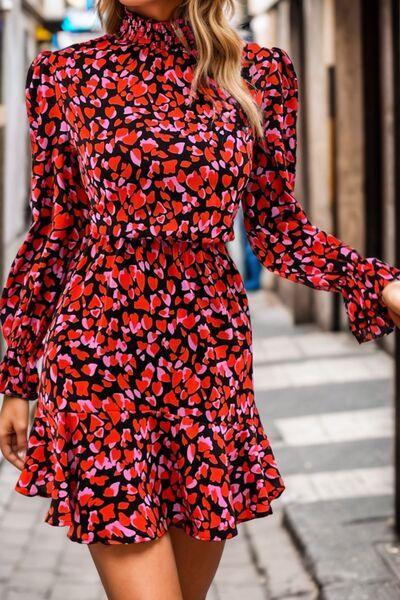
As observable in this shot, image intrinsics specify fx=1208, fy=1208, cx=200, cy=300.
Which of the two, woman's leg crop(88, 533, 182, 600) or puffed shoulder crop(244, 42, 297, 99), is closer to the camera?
woman's leg crop(88, 533, 182, 600)

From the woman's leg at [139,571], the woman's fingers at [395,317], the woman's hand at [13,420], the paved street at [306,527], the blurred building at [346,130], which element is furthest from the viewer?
the blurred building at [346,130]

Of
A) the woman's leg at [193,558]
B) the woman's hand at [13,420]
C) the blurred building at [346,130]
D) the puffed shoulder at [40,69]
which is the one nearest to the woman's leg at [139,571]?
the woman's leg at [193,558]

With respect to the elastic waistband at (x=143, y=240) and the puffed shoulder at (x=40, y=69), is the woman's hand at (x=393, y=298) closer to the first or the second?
the elastic waistband at (x=143, y=240)

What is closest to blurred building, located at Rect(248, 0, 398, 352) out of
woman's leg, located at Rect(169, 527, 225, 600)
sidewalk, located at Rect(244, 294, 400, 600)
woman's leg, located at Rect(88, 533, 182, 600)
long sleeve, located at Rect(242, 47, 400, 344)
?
sidewalk, located at Rect(244, 294, 400, 600)

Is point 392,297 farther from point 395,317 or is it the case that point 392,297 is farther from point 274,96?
point 274,96

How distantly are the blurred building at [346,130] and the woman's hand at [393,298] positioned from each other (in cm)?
673

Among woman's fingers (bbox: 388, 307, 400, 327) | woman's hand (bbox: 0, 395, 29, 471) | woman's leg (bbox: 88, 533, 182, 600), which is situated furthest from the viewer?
woman's hand (bbox: 0, 395, 29, 471)

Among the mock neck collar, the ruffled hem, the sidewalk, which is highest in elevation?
the mock neck collar

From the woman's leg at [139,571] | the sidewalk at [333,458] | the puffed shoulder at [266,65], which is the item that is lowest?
the sidewalk at [333,458]

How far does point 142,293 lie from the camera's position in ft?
8.23

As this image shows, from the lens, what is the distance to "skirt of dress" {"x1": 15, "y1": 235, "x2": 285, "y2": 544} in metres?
2.48

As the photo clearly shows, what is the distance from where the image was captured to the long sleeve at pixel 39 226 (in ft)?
8.61

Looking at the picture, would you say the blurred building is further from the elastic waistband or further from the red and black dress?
the elastic waistband

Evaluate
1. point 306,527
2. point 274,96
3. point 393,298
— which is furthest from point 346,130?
point 393,298
